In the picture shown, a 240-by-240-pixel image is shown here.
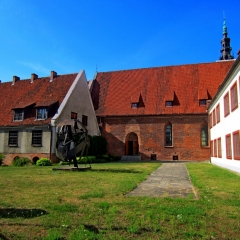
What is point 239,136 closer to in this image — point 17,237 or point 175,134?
point 17,237

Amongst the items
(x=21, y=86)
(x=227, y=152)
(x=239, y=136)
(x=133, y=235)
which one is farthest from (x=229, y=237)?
(x=21, y=86)

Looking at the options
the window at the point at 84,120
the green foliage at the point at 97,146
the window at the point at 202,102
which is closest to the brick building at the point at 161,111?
the window at the point at 202,102

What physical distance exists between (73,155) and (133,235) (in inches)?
458

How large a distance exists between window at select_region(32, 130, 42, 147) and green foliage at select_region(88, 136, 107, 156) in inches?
219

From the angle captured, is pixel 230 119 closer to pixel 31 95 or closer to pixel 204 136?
pixel 204 136

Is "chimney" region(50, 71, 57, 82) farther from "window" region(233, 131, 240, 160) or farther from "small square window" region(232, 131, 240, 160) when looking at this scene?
"window" region(233, 131, 240, 160)

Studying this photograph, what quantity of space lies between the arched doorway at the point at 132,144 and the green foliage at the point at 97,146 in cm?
327

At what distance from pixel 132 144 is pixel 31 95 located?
14048 mm

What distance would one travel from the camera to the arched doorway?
34156 millimetres

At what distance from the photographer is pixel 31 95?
2998cm

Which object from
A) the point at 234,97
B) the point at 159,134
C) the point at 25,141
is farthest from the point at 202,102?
the point at 25,141

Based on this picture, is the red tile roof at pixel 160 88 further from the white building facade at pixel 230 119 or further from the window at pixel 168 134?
the white building facade at pixel 230 119

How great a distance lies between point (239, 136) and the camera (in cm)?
1509

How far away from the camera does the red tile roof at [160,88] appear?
32281 millimetres
